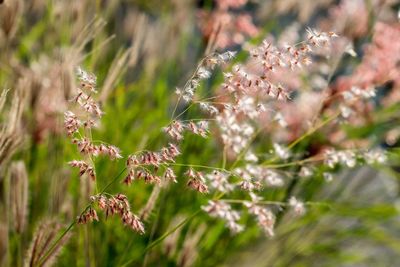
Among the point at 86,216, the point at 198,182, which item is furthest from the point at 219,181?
the point at 86,216

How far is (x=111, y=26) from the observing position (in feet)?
6.22

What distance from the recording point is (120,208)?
568mm

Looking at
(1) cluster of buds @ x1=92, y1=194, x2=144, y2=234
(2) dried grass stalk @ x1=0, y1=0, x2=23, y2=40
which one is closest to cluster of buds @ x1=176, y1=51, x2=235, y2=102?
(1) cluster of buds @ x1=92, y1=194, x2=144, y2=234

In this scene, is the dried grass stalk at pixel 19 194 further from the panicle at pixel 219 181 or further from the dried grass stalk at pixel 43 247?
the panicle at pixel 219 181

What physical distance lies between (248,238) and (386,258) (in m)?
0.75

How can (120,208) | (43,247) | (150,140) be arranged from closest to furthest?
(120,208) < (43,247) < (150,140)

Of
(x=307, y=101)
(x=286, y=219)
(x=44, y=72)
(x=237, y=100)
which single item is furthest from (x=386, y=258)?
(x=237, y=100)

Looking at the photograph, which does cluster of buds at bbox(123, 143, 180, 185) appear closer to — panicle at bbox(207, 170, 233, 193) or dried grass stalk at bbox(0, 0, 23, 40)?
panicle at bbox(207, 170, 233, 193)

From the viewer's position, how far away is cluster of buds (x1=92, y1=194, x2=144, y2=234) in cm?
56

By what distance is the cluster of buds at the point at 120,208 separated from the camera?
0.56m

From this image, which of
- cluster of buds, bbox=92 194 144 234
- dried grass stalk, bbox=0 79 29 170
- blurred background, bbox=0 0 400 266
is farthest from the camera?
blurred background, bbox=0 0 400 266

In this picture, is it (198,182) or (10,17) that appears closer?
(198,182)

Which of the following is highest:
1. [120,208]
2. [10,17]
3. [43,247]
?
[10,17]

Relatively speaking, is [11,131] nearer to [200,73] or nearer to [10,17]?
[200,73]
